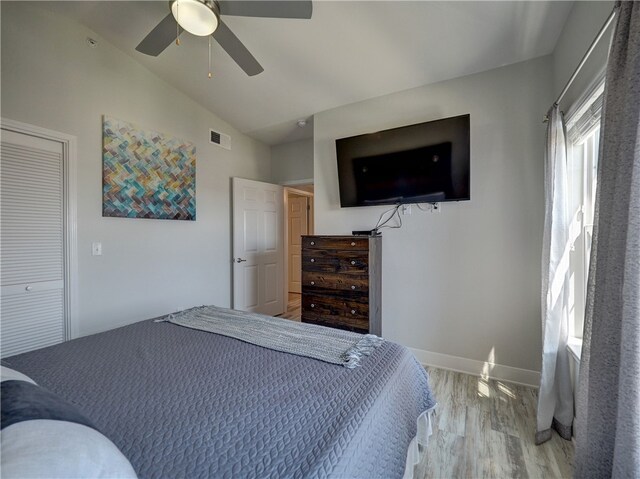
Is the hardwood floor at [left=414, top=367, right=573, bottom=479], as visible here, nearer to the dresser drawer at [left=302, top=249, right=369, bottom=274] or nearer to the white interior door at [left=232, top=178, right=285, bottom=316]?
the dresser drawer at [left=302, top=249, right=369, bottom=274]

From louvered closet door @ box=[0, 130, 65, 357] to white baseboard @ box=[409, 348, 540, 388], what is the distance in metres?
3.23

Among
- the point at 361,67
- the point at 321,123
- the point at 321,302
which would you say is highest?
the point at 361,67

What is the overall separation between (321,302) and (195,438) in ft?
6.53

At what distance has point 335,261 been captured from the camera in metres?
2.68

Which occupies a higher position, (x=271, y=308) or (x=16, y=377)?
(x=16, y=377)

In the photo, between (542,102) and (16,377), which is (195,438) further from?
(542,102)

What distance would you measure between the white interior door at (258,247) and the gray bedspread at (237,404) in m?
2.24

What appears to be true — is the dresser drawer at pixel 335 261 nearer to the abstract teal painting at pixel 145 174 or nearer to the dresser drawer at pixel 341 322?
the dresser drawer at pixel 341 322

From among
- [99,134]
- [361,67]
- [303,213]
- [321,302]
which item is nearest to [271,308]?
[321,302]

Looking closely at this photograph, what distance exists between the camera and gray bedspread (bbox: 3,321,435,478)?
738mm

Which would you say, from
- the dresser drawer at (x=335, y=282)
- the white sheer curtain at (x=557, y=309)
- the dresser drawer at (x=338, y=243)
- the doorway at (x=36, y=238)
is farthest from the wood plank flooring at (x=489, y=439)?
the doorway at (x=36, y=238)

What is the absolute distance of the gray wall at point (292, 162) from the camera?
4082mm

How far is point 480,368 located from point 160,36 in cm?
361

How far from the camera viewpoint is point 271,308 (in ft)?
13.8
